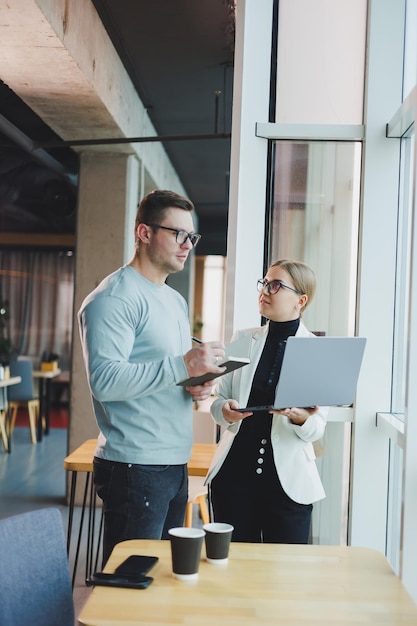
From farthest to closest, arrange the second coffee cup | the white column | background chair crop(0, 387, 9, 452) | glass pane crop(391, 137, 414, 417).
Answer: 1. background chair crop(0, 387, 9, 452)
2. the white column
3. glass pane crop(391, 137, 414, 417)
4. the second coffee cup

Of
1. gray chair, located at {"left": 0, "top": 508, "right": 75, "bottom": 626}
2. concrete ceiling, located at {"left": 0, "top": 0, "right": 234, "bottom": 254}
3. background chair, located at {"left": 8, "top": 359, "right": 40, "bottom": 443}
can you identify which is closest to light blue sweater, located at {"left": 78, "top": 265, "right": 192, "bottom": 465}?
gray chair, located at {"left": 0, "top": 508, "right": 75, "bottom": 626}

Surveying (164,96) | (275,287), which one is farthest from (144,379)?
(164,96)

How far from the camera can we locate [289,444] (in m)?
2.64

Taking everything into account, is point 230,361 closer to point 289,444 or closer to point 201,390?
point 201,390

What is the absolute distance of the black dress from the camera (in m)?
2.61

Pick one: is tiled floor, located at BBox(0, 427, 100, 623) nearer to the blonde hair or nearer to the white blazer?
the white blazer

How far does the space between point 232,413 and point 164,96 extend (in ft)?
16.0

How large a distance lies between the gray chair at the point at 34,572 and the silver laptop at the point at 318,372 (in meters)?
0.80

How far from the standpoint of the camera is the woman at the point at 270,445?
261 centimetres

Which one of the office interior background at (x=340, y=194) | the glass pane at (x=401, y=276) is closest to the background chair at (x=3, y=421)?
the office interior background at (x=340, y=194)

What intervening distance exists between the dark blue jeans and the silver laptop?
356 mm

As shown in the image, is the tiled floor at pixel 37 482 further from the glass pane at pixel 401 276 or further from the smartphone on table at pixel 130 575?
the smartphone on table at pixel 130 575

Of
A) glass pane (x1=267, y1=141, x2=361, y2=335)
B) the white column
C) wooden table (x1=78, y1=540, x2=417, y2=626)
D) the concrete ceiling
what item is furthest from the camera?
the white column

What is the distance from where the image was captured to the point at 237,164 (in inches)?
135
